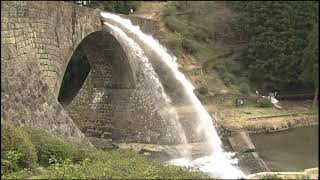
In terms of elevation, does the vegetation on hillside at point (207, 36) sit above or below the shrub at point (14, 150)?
above

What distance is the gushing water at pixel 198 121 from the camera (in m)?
14.6

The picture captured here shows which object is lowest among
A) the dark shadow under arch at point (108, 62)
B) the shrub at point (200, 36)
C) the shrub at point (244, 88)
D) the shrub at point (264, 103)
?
the shrub at point (264, 103)

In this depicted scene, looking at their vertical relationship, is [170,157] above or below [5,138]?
below

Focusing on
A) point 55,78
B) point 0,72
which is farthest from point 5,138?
point 55,78

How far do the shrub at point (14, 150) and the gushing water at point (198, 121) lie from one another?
5280 mm

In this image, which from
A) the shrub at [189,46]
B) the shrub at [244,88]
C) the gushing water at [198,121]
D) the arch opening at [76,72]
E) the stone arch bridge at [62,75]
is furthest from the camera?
the arch opening at [76,72]

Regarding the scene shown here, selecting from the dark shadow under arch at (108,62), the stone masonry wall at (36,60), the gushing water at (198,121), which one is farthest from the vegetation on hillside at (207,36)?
the stone masonry wall at (36,60)

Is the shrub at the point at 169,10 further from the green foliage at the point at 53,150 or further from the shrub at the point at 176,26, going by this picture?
the green foliage at the point at 53,150

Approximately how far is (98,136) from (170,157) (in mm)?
4155

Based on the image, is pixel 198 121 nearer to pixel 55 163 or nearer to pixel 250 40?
pixel 250 40

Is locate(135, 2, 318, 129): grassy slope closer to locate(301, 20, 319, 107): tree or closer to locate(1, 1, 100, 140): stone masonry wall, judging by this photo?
locate(1, 1, 100, 140): stone masonry wall

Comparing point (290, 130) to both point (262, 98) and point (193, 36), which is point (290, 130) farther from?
point (193, 36)

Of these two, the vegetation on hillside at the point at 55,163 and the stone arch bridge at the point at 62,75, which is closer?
the vegetation on hillside at the point at 55,163

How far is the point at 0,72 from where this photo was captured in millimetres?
11125
